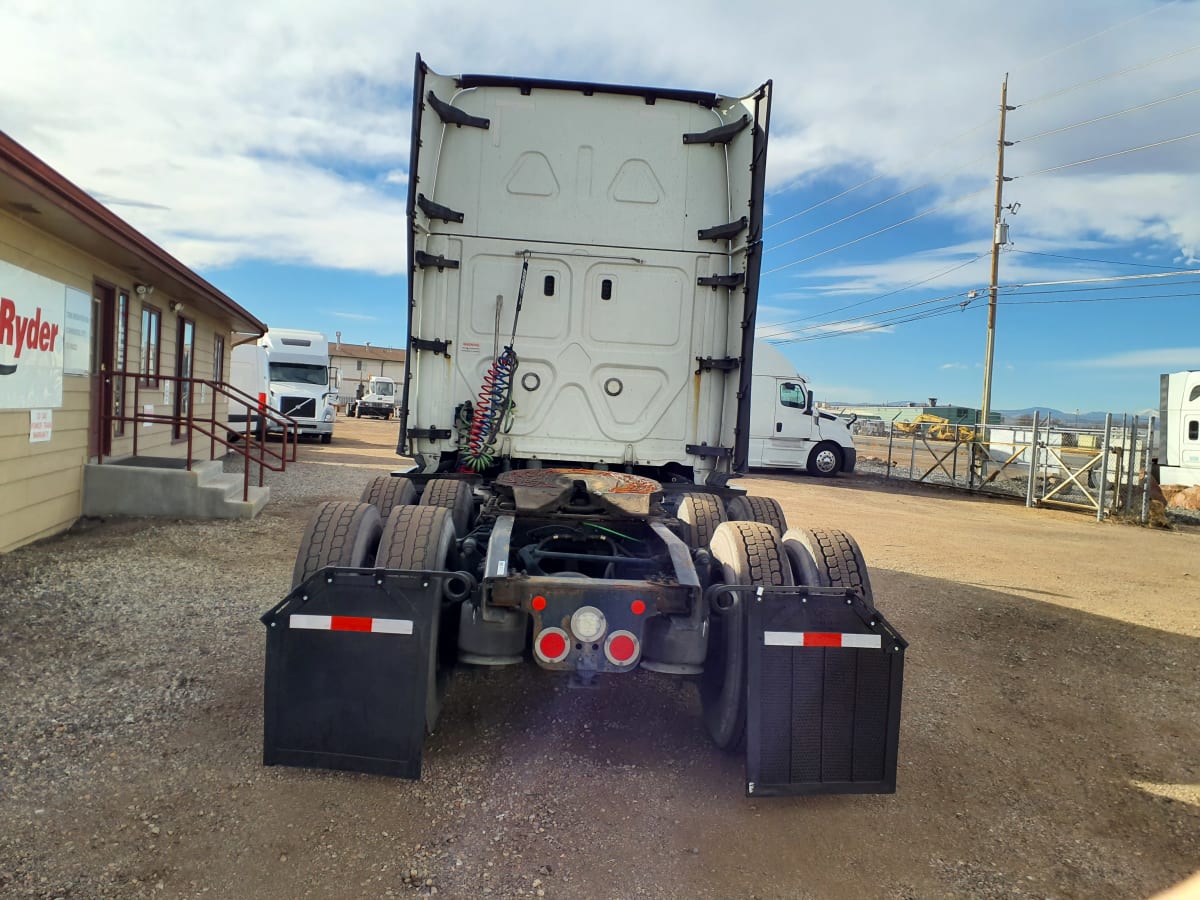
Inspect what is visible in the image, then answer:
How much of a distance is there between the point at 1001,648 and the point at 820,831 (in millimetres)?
3542

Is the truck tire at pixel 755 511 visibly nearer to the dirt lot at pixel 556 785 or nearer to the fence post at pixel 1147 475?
the dirt lot at pixel 556 785

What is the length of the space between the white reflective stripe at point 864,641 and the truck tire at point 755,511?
6.74ft

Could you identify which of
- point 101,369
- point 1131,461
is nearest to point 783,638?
point 101,369

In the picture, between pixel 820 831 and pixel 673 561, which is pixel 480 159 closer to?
pixel 673 561

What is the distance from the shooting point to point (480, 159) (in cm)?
556

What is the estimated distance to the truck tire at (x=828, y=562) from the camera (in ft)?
12.0

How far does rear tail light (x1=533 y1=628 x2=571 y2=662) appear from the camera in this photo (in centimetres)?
321

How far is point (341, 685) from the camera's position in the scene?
3.10 meters

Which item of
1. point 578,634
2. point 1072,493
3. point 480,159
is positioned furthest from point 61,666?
point 1072,493

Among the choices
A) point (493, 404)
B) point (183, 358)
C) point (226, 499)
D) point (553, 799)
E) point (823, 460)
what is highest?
point (183, 358)

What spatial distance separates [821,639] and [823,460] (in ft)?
59.7

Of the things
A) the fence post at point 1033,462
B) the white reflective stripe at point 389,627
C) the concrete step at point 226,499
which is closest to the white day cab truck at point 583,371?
the white reflective stripe at point 389,627

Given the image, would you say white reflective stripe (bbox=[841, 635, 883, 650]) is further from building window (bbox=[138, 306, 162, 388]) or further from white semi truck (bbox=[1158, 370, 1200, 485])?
white semi truck (bbox=[1158, 370, 1200, 485])

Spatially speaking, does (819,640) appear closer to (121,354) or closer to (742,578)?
(742,578)
